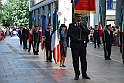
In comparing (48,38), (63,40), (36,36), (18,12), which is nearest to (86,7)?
(48,38)

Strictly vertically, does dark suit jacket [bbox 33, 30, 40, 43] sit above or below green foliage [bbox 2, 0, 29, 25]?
below

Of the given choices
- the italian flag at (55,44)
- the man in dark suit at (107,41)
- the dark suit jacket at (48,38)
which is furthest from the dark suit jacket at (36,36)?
the italian flag at (55,44)

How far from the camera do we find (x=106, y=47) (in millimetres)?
19062

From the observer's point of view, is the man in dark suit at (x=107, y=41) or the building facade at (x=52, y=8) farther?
the building facade at (x=52, y=8)

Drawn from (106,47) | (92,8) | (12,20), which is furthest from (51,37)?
(12,20)

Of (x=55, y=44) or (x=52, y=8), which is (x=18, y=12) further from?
(x=55, y=44)

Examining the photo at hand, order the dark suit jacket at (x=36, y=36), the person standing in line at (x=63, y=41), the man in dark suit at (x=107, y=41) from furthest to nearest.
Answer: the dark suit jacket at (x=36, y=36) < the man in dark suit at (x=107, y=41) < the person standing in line at (x=63, y=41)

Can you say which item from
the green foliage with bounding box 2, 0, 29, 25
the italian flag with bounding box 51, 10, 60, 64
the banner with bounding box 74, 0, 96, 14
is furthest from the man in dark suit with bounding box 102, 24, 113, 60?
the green foliage with bounding box 2, 0, 29, 25

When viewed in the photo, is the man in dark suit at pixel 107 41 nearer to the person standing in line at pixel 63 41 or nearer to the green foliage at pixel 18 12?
the person standing in line at pixel 63 41

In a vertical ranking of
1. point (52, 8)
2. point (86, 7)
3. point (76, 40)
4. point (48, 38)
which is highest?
point (52, 8)

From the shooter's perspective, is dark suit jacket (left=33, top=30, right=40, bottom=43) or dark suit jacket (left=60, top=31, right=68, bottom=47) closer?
dark suit jacket (left=60, top=31, right=68, bottom=47)

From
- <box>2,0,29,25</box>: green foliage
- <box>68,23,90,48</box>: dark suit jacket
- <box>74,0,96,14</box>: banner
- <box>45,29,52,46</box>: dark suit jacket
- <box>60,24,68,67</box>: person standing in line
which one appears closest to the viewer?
<box>68,23,90,48</box>: dark suit jacket

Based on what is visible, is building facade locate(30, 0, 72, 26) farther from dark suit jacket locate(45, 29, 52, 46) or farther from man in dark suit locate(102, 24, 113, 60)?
dark suit jacket locate(45, 29, 52, 46)

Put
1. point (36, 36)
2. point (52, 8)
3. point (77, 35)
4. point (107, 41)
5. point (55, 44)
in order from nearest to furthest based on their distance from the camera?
point (77, 35)
point (55, 44)
point (107, 41)
point (36, 36)
point (52, 8)
